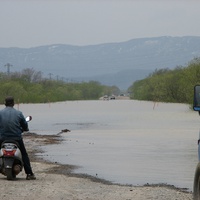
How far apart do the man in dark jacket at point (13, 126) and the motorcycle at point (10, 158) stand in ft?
0.38

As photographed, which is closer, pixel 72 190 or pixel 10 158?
pixel 72 190

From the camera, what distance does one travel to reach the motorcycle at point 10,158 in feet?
49.6

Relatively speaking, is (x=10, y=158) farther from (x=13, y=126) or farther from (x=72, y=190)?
(x=72, y=190)

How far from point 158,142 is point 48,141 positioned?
467 cm

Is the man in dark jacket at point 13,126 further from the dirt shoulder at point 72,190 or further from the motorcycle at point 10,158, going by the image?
the dirt shoulder at point 72,190

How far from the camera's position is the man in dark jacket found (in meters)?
15.2

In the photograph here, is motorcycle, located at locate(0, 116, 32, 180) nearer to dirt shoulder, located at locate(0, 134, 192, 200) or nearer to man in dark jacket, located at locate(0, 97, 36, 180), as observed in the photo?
man in dark jacket, located at locate(0, 97, 36, 180)

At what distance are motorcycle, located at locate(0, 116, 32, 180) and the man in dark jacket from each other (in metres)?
0.12

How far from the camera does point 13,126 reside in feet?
49.9

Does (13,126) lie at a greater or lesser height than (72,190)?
greater

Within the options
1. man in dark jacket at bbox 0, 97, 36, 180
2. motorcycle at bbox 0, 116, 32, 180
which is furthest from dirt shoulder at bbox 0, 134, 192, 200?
man in dark jacket at bbox 0, 97, 36, 180

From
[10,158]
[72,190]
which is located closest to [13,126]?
[10,158]

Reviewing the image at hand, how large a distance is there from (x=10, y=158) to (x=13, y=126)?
0.62 metres

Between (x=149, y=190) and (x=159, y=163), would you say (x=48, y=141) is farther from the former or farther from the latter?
(x=149, y=190)
